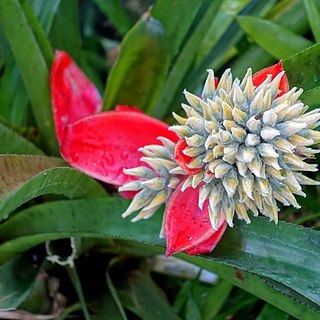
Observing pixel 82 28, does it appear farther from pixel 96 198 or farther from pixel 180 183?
pixel 180 183

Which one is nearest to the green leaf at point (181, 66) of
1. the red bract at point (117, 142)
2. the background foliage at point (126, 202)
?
the background foliage at point (126, 202)

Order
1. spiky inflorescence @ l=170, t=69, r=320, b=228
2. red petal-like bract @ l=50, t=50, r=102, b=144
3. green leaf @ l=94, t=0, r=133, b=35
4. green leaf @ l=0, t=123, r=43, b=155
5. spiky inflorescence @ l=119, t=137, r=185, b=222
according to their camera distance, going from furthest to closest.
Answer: green leaf @ l=94, t=0, r=133, b=35 → red petal-like bract @ l=50, t=50, r=102, b=144 → green leaf @ l=0, t=123, r=43, b=155 → spiky inflorescence @ l=119, t=137, r=185, b=222 → spiky inflorescence @ l=170, t=69, r=320, b=228

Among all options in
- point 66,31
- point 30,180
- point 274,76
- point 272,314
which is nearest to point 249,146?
point 274,76

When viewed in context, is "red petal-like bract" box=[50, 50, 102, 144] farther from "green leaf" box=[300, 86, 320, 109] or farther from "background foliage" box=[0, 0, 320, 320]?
"green leaf" box=[300, 86, 320, 109]

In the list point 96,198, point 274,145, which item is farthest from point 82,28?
point 274,145

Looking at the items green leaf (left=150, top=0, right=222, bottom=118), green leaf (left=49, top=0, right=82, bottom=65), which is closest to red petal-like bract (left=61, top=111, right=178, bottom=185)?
green leaf (left=150, top=0, right=222, bottom=118)
